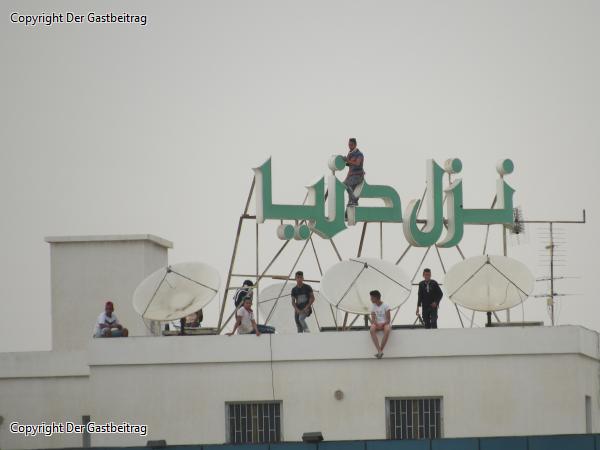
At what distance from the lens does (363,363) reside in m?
50.0

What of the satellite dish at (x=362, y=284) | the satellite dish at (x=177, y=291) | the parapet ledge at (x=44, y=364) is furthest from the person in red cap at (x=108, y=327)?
the parapet ledge at (x=44, y=364)

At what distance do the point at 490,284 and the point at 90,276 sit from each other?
1387cm

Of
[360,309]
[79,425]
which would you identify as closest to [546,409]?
[360,309]

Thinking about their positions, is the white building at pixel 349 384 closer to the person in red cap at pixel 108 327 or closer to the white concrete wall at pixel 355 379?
the white concrete wall at pixel 355 379

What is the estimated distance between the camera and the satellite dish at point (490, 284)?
50.8 m

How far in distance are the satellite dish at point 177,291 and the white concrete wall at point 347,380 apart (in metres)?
0.77

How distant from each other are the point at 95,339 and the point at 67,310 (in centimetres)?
862

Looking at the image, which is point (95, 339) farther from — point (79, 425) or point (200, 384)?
point (79, 425)

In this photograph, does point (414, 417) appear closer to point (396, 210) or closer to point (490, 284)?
point (490, 284)

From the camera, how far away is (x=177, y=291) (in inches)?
2018

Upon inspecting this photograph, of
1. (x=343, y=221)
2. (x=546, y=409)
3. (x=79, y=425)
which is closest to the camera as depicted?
(x=546, y=409)

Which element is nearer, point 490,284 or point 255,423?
point 255,423

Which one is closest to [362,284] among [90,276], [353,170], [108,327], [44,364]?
[353,170]

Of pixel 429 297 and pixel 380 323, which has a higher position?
pixel 429 297
